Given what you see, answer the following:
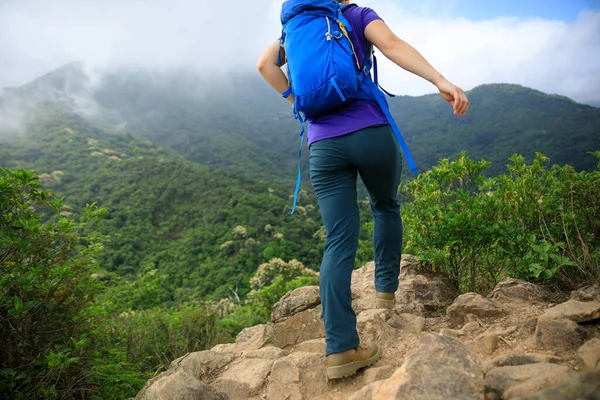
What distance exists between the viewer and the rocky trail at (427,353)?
131 cm

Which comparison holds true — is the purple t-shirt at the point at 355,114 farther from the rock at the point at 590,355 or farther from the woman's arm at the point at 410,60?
the rock at the point at 590,355

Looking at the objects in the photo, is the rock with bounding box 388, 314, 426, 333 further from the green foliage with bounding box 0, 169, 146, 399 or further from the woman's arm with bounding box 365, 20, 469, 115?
the green foliage with bounding box 0, 169, 146, 399

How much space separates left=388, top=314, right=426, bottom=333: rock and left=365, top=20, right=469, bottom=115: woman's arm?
52.8 inches

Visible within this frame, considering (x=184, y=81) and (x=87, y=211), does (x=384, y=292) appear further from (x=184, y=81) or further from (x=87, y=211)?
(x=184, y=81)

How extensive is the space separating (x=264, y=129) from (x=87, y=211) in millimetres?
120477

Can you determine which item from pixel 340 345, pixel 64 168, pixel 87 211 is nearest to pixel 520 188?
pixel 340 345

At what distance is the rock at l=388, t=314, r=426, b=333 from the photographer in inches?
95.0

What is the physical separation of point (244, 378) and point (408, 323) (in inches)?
41.2

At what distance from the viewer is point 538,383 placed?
124 cm

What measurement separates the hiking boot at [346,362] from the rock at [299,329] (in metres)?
1.01

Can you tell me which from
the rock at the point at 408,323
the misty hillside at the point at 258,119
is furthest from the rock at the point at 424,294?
the misty hillside at the point at 258,119

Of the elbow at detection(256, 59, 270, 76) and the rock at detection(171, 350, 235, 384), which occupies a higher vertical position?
the elbow at detection(256, 59, 270, 76)

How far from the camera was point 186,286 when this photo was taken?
1127 inches

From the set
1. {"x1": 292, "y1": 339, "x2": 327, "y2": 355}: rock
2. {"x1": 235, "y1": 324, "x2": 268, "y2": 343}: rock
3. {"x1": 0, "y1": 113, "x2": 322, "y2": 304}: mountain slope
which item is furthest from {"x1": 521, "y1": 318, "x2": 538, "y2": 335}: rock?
{"x1": 0, "y1": 113, "x2": 322, "y2": 304}: mountain slope
